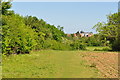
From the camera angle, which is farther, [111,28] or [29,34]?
[111,28]

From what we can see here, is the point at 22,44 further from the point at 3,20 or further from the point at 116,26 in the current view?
the point at 116,26

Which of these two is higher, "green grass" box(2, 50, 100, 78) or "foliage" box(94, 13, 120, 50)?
"foliage" box(94, 13, 120, 50)

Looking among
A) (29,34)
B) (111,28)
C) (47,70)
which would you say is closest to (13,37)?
(29,34)

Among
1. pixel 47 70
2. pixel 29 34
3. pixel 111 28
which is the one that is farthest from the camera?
pixel 111 28

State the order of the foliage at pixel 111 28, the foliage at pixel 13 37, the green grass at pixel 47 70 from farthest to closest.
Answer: the foliage at pixel 111 28 → the foliage at pixel 13 37 → the green grass at pixel 47 70

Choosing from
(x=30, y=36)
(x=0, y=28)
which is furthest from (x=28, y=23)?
(x=0, y=28)

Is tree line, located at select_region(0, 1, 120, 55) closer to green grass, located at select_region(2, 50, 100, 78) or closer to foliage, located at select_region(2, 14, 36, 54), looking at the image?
foliage, located at select_region(2, 14, 36, 54)

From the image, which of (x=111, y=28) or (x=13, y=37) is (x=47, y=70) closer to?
(x=13, y=37)

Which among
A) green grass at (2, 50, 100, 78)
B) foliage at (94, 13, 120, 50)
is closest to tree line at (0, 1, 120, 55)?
foliage at (94, 13, 120, 50)

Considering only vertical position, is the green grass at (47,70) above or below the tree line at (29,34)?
below

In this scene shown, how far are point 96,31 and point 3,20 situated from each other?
69.6 ft

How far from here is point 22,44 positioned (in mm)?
19016

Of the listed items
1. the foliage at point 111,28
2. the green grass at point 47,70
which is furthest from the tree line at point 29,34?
the green grass at point 47,70

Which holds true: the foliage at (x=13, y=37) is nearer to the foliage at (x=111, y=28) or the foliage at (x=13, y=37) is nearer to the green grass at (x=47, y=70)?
the green grass at (x=47, y=70)
